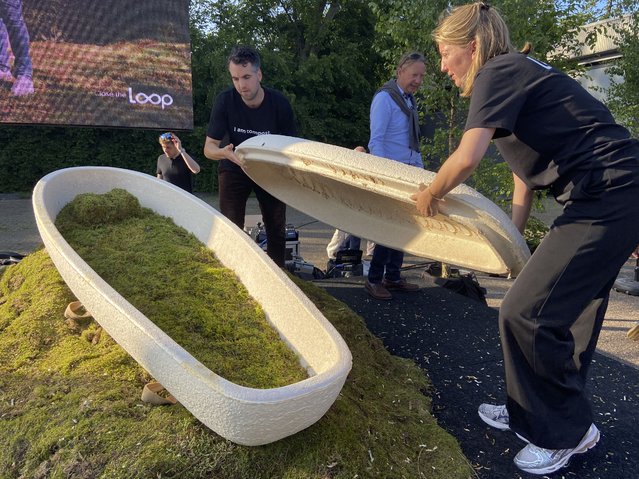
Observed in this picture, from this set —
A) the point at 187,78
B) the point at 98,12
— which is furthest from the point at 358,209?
the point at 98,12

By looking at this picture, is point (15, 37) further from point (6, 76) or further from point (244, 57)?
point (244, 57)

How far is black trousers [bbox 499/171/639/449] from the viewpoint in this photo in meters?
1.63

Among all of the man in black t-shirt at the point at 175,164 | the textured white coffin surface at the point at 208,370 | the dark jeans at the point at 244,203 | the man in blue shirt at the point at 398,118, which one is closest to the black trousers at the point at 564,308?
the textured white coffin surface at the point at 208,370

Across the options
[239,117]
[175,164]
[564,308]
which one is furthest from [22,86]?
[564,308]

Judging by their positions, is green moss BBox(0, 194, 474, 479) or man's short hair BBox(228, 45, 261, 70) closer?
green moss BBox(0, 194, 474, 479)

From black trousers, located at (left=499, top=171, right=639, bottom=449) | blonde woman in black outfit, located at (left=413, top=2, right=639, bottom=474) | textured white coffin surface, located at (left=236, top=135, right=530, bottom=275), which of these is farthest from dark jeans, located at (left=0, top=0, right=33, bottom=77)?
black trousers, located at (left=499, top=171, right=639, bottom=449)

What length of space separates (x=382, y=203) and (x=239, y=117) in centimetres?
134

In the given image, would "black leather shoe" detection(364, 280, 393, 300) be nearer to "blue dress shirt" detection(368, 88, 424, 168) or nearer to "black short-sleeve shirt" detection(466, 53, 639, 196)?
"blue dress shirt" detection(368, 88, 424, 168)

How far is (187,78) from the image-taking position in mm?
8273

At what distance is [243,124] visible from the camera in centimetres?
351

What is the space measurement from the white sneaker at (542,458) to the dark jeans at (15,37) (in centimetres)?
842

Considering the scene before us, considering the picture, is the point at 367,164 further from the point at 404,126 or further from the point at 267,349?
the point at 404,126

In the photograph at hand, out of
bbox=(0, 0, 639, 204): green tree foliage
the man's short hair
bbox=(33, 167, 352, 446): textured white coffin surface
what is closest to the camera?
bbox=(33, 167, 352, 446): textured white coffin surface

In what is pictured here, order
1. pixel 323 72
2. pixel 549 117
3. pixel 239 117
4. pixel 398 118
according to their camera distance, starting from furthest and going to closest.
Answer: pixel 323 72
pixel 398 118
pixel 239 117
pixel 549 117
